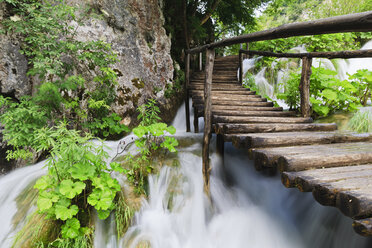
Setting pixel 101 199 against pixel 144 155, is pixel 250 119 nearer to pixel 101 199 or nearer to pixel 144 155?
pixel 144 155

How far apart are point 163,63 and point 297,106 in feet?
13.9

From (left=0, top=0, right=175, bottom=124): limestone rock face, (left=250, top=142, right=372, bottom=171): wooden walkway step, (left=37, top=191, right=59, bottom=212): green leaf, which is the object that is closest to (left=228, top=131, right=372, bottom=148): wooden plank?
(left=250, top=142, right=372, bottom=171): wooden walkway step

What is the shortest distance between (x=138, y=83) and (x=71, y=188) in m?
3.88

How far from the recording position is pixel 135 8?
601 cm

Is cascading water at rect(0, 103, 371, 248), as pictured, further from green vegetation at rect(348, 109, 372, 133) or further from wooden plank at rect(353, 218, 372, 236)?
green vegetation at rect(348, 109, 372, 133)

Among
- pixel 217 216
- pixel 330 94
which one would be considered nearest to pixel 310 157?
pixel 217 216

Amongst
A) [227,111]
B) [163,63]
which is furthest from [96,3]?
[227,111]

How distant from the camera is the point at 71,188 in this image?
2396 mm

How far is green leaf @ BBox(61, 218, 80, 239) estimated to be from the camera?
2385 mm

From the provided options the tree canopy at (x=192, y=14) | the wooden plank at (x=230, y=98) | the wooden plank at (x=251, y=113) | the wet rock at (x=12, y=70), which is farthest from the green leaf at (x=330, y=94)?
the wet rock at (x=12, y=70)

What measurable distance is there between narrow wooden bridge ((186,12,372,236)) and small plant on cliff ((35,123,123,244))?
1.67 m

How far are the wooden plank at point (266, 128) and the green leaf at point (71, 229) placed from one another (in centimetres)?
235

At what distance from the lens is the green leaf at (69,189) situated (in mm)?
2326

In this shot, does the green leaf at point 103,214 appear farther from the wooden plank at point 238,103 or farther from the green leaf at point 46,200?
the wooden plank at point 238,103
